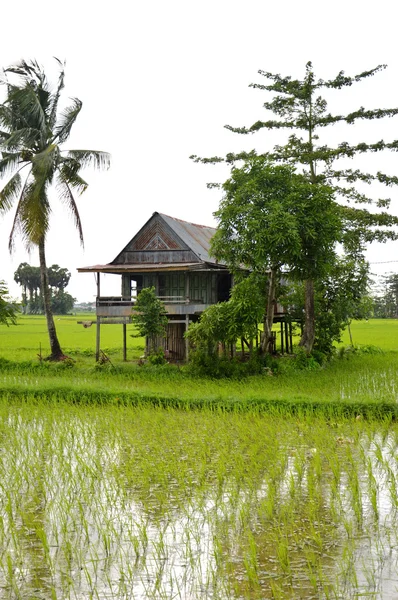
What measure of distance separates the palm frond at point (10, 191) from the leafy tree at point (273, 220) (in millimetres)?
6219

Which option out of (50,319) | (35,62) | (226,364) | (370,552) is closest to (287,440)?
(370,552)

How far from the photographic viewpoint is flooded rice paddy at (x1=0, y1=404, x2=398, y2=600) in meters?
4.23

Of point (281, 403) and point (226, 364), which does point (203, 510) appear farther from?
point (226, 364)

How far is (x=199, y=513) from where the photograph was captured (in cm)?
559

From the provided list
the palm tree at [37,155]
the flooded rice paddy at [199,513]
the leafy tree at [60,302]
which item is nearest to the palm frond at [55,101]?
the palm tree at [37,155]

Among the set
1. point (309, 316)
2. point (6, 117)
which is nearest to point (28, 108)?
point (6, 117)

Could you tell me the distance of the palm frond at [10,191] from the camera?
60.7 feet

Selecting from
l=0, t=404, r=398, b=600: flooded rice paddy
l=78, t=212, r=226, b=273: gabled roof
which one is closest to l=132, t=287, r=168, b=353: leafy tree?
l=78, t=212, r=226, b=273: gabled roof

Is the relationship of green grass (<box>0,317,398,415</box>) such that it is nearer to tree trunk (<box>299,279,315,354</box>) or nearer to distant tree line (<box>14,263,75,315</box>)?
tree trunk (<box>299,279,315,354</box>)

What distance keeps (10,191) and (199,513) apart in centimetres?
1501

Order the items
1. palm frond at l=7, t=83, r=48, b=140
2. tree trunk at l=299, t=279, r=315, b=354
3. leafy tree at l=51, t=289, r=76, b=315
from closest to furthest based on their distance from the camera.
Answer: palm frond at l=7, t=83, r=48, b=140 < tree trunk at l=299, t=279, r=315, b=354 < leafy tree at l=51, t=289, r=76, b=315

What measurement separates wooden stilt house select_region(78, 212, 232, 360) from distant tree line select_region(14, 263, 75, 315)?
4225 cm

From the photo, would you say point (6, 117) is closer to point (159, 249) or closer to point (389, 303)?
point (159, 249)

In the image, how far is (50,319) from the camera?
20.0 meters
